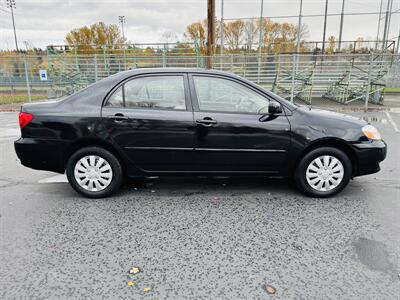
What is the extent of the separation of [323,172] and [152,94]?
7.58 ft

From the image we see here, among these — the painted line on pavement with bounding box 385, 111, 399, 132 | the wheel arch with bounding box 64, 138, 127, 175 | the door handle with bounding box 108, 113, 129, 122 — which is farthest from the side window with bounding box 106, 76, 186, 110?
the painted line on pavement with bounding box 385, 111, 399, 132

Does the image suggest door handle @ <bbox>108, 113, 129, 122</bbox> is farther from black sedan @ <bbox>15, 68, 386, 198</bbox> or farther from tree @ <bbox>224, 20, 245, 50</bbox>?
tree @ <bbox>224, 20, 245, 50</bbox>

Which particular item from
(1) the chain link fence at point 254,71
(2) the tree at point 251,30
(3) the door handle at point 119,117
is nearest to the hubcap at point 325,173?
(3) the door handle at point 119,117

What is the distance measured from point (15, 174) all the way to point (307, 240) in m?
4.40

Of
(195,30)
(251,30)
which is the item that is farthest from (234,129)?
(195,30)

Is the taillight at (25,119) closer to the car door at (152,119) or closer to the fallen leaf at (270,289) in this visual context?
the car door at (152,119)

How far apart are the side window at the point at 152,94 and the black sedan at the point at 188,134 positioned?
1 cm

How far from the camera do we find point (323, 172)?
3.84 metres

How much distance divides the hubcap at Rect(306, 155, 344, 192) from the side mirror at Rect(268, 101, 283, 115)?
77 cm

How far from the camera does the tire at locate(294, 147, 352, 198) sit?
12.5 feet

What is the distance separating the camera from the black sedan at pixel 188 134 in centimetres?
372

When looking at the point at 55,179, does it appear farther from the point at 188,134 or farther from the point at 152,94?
the point at 188,134

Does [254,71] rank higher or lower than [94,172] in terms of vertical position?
higher

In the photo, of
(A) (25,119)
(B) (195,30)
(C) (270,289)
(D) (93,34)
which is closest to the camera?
(C) (270,289)
